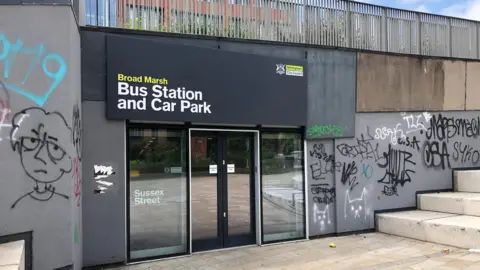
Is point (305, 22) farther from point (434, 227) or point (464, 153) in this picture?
point (464, 153)

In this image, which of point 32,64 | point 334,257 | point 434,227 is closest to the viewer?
point 32,64

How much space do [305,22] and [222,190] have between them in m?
3.95

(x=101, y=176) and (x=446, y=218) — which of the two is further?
(x=446, y=218)

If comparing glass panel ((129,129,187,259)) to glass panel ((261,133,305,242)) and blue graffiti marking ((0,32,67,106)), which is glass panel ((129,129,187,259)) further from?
blue graffiti marking ((0,32,67,106))

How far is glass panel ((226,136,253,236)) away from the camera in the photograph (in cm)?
754

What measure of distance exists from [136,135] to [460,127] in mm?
8096

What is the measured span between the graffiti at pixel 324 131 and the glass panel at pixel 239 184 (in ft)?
4.46

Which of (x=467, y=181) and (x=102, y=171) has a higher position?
(x=102, y=171)

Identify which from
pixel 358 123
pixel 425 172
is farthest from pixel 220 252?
pixel 425 172

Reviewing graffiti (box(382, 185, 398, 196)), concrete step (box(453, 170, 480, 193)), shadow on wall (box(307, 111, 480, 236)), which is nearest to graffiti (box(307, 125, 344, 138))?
shadow on wall (box(307, 111, 480, 236))

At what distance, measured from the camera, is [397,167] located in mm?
9180

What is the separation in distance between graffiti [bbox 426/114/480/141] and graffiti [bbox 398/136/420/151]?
0.39m

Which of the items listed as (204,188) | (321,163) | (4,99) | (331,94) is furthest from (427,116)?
(4,99)

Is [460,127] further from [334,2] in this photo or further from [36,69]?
[36,69]
